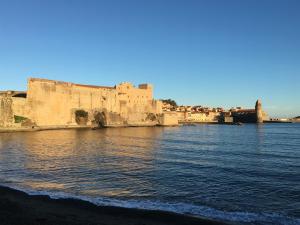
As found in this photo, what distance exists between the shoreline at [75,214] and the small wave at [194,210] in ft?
1.39

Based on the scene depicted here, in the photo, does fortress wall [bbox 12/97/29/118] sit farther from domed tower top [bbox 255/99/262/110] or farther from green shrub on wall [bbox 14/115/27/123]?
domed tower top [bbox 255/99/262/110]

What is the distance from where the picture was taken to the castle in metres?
49.0

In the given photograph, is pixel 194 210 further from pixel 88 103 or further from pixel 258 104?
pixel 258 104

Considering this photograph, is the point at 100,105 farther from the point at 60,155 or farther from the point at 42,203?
the point at 42,203

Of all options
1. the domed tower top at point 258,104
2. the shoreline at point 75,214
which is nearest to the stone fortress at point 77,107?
the shoreline at point 75,214

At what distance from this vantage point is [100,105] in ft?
210

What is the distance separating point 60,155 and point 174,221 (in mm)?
13787

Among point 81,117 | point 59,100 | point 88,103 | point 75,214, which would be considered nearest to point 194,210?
point 75,214

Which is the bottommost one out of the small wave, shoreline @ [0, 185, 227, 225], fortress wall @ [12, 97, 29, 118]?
the small wave

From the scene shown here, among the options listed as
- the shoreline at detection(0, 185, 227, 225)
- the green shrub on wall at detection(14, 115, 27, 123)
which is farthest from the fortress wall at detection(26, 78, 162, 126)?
the shoreline at detection(0, 185, 227, 225)

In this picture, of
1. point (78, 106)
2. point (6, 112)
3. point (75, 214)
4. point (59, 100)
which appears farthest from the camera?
point (78, 106)

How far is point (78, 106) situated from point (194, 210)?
53004 millimetres

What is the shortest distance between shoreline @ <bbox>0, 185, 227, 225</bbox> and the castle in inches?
1577

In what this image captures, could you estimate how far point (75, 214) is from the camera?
7.62m
